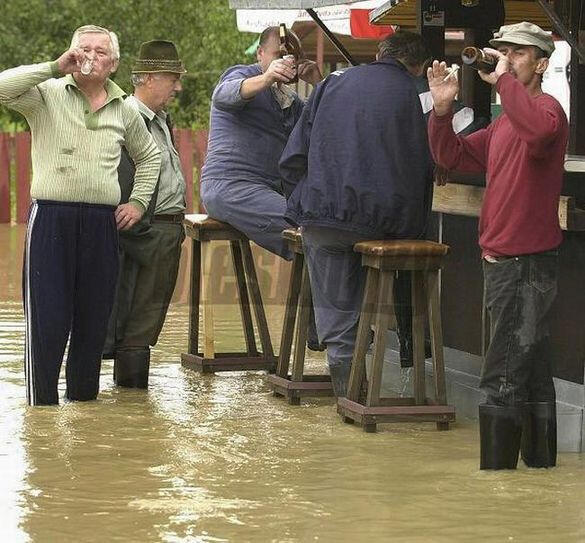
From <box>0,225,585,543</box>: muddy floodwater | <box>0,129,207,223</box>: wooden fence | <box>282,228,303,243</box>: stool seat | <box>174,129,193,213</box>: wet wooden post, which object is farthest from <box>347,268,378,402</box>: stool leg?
<box>174,129,193,213</box>: wet wooden post

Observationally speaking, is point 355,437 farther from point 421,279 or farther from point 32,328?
point 32,328

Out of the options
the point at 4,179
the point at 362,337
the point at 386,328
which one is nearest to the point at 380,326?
the point at 386,328

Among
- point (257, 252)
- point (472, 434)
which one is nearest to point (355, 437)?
Result: point (472, 434)

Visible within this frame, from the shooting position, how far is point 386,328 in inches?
320

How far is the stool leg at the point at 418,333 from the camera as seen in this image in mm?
8203

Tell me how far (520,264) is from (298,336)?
87.6 inches

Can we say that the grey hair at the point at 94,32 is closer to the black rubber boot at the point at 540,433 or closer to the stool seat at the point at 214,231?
the stool seat at the point at 214,231

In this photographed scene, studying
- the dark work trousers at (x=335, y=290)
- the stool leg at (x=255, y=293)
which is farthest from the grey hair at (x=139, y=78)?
the dark work trousers at (x=335, y=290)

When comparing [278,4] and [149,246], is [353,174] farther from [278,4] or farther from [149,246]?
[149,246]

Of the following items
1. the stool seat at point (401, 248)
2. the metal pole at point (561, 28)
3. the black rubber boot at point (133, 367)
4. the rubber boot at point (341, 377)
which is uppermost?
the metal pole at point (561, 28)

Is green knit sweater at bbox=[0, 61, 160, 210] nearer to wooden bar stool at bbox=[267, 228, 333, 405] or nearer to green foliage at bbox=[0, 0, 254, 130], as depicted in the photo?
wooden bar stool at bbox=[267, 228, 333, 405]

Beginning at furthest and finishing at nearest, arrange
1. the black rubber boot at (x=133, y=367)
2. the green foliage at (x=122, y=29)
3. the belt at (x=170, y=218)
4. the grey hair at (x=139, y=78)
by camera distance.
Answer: the green foliage at (x=122, y=29) < the grey hair at (x=139, y=78) < the belt at (x=170, y=218) < the black rubber boot at (x=133, y=367)

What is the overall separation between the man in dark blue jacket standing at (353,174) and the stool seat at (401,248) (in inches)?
7.3

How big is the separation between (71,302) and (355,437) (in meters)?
1.75
